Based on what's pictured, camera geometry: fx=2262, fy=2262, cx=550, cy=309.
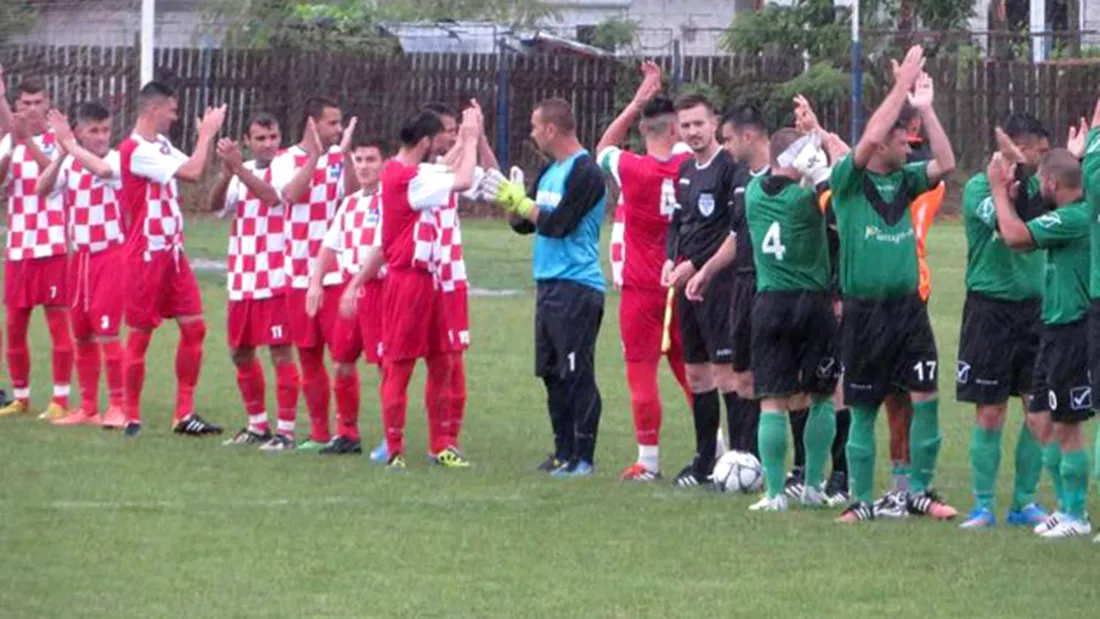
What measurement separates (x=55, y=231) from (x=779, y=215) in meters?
5.96

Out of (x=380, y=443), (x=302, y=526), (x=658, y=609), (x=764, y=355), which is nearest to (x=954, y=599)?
(x=658, y=609)

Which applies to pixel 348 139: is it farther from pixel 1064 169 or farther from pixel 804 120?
pixel 1064 169

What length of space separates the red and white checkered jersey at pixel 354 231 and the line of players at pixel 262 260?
12 millimetres

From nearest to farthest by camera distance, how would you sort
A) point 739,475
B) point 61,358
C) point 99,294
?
point 739,475
point 99,294
point 61,358

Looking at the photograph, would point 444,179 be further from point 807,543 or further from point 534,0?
point 534,0

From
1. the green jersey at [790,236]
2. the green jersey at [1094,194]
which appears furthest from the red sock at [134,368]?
the green jersey at [1094,194]

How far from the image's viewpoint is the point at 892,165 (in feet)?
34.9

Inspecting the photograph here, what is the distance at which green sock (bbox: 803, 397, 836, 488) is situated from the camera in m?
11.1

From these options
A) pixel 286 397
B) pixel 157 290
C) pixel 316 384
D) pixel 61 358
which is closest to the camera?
pixel 316 384

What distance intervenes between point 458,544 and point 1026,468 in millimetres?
2847

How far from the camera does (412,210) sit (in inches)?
500

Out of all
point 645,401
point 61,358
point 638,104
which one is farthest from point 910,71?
point 61,358

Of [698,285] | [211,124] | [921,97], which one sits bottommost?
[698,285]

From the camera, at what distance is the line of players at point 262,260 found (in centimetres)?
1284
